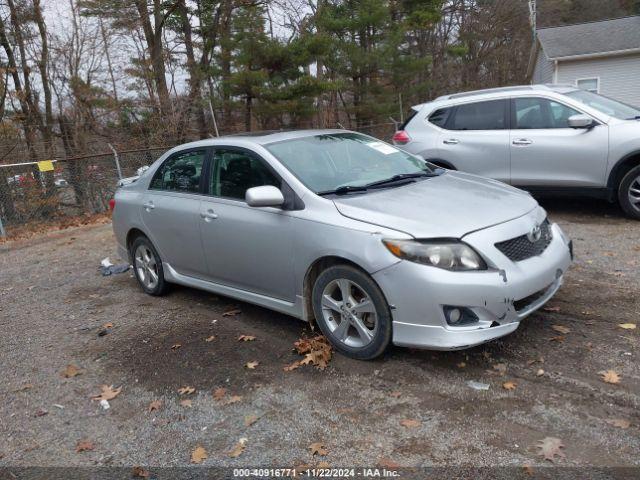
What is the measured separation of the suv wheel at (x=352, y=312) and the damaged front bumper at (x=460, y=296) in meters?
0.10

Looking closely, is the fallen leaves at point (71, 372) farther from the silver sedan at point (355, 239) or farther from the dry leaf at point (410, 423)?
the dry leaf at point (410, 423)

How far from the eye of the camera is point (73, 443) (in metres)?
3.37

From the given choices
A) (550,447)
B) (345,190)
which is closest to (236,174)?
(345,190)

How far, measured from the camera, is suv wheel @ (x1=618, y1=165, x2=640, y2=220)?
666cm

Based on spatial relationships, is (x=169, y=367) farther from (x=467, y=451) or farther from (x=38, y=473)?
(x=467, y=451)

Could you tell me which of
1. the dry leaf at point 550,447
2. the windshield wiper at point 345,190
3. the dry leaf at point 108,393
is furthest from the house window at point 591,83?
the dry leaf at point 108,393

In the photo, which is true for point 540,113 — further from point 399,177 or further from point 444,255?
point 444,255

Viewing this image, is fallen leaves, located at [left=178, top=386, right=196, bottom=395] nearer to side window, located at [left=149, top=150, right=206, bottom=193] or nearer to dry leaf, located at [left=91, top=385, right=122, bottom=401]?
dry leaf, located at [left=91, top=385, right=122, bottom=401]

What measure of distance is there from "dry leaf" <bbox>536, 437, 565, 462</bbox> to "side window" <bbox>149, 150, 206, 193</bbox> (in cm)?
351

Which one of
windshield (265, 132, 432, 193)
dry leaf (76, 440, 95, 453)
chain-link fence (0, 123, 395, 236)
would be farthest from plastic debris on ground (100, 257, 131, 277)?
chain-link fence (0, 123, 395, 236)

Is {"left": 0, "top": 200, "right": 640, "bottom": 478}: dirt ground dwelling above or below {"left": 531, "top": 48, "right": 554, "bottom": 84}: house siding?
below

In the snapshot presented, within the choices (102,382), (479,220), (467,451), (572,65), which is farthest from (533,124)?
(572,65)

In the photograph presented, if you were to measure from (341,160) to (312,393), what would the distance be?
2.04 meters

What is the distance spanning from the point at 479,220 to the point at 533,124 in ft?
14.1
